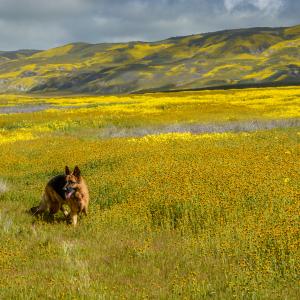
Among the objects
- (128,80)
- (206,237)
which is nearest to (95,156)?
(206,237)

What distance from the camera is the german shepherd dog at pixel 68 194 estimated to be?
9.59 m

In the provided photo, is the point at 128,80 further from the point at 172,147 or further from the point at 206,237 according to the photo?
the point at 206,237

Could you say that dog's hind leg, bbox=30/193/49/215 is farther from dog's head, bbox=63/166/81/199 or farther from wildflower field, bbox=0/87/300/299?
dog's head, bbox=63/166/81/199

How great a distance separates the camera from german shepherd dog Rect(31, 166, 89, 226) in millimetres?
9594

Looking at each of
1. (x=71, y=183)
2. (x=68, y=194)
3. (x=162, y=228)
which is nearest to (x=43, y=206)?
(x=68, y=194)

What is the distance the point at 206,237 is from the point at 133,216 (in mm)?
2500

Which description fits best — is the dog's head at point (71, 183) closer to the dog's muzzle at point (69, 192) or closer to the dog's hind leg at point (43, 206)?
the dog's muzzle at point (69, 192)

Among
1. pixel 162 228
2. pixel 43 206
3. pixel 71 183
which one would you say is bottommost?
pixel 162 228

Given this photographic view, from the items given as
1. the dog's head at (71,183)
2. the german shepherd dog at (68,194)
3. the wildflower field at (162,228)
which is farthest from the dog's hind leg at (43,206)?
the dog's head at (71,183)

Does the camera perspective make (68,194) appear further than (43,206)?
No

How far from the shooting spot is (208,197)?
10.4 m

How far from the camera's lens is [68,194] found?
378 inches

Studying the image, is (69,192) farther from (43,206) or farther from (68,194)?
(43,206)

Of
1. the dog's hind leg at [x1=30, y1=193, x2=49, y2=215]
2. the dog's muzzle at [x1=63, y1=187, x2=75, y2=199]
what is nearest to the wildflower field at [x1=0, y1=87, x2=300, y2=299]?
the dog's hind leg at [x1=30, y1=193, x2=49, y2=215]
